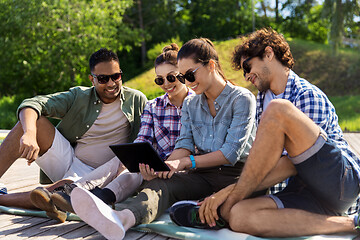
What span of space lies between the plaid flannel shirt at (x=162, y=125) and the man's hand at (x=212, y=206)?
1099 mm

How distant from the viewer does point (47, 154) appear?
374 centimetres

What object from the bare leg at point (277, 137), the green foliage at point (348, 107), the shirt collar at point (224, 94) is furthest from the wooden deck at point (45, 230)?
the green foliage at point (348, 107)

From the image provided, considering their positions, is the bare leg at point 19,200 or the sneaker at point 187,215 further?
the bare leg at point 19,200

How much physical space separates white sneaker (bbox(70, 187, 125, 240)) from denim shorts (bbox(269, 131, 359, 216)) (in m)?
0.96

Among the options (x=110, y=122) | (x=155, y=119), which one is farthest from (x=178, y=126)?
(x=110, y=122)

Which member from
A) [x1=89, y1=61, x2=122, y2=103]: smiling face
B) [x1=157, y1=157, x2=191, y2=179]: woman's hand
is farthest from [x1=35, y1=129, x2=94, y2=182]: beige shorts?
[x1=157, y1=157, x2=191, y2=179]: woman's hand

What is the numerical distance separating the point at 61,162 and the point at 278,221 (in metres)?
Answer: 2.03

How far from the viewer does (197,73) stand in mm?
3254

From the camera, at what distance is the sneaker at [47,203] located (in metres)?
2.93

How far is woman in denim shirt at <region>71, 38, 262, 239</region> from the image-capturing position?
3.07 meters

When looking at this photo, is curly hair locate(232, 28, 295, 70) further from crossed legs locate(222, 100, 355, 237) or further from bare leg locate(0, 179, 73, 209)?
bare leg locate(0, 179, 73, 209)

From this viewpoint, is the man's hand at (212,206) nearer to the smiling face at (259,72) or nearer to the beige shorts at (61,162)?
the smiling face at (259,72)

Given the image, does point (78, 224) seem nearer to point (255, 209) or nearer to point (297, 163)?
point (255, 209)

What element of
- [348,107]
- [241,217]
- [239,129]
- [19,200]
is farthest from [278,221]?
[348,107]
